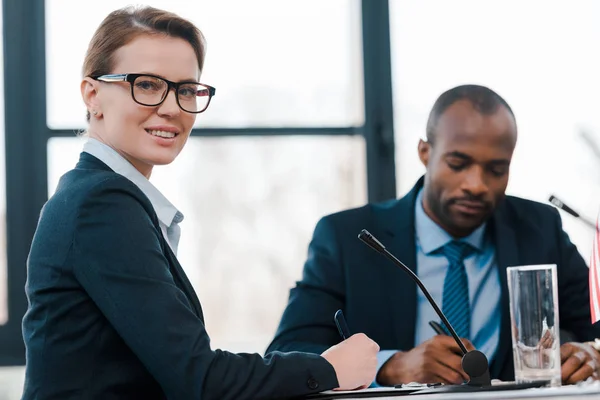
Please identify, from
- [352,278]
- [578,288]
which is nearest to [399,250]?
[352,278]

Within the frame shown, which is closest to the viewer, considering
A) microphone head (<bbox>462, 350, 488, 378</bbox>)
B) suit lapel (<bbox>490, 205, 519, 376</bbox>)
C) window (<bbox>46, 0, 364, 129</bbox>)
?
microphone head (<bbox>462, 350, 488, 378</bbox>)

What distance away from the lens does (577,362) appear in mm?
1854

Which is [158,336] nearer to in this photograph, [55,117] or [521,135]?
[55,117]

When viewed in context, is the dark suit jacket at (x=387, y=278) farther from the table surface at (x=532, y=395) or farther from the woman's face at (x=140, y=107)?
the table surface at (x=532, y=395)

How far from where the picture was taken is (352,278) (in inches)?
92.7

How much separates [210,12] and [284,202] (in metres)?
0.72

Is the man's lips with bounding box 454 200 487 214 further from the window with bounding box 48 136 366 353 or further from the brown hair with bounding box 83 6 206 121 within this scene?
the brown hair with bounding box 83 6 206 121

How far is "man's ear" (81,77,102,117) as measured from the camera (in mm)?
1559

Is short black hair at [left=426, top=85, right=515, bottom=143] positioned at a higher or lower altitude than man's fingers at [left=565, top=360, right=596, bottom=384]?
higher

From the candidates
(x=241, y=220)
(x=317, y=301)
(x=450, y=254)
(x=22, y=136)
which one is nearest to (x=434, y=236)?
(x=450, y=254)

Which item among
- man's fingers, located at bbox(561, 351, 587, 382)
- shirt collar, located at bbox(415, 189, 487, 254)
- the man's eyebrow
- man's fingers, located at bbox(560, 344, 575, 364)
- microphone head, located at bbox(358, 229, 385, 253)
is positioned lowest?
man's fingers, located at bbox(561, 351, 587, 382)

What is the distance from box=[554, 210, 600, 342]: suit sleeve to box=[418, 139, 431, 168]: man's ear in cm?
40

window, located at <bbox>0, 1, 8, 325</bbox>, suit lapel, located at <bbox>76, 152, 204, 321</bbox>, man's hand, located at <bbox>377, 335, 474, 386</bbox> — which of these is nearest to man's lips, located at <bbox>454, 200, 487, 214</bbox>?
man's hand, located at <bbox>377, 335, 474, 386</bbox>

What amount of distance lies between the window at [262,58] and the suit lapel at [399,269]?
2.63 ft
